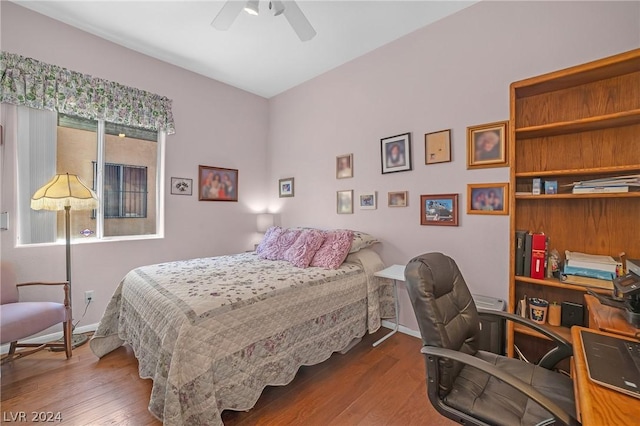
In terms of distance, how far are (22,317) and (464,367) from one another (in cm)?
295

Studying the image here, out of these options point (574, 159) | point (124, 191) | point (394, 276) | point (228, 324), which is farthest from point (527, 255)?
point (124, 191)

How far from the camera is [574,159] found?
1818 mm

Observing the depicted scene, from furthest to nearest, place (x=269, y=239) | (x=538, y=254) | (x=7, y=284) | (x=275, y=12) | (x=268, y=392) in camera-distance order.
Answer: (x=269, y=239) < (x=7, y=284) < (x=275, y=12) < (x=268, y=392) < (x=538, y=254)

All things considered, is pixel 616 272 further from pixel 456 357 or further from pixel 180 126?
pixel 180 126

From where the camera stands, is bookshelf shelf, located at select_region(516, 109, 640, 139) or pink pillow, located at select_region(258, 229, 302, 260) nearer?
bookshelf shelf, located at select_region(516, 109, 640, 139)

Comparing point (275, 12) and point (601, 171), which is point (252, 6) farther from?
point (601, 171)

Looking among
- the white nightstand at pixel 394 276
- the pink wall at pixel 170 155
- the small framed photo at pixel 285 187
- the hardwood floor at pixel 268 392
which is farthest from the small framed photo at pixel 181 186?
the white nightstand at pixel 394 276

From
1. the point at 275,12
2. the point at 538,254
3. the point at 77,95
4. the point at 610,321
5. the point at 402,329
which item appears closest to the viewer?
the point at 610,321

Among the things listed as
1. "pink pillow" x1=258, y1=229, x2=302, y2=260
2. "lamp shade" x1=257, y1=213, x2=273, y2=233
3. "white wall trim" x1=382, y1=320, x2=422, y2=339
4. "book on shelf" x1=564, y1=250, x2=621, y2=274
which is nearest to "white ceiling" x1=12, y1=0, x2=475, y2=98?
"lamp shade" x1=257, y1=213, x2=273, y2=233

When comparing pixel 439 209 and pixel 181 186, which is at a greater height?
pixel 181 186

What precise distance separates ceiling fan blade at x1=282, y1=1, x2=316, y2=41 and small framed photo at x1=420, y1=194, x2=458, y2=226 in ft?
5.81

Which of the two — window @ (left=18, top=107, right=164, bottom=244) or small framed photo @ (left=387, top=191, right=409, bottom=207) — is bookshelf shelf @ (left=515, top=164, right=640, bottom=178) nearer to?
small framed photo @ (left=387, top=191, right=409, bottom=207)

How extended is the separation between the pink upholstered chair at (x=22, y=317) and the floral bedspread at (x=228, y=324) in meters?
0.31

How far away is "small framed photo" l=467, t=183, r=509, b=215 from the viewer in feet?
7.06
